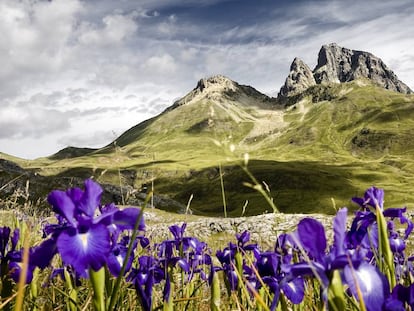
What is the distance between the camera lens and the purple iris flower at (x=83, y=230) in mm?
1721

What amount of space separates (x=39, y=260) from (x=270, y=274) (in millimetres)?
1896

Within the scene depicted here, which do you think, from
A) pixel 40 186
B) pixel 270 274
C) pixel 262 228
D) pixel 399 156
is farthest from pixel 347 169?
pixel 270 274

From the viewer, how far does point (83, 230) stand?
1843mm

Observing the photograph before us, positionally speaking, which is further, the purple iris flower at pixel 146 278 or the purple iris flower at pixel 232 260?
the purple iris flower at pixel 232 260

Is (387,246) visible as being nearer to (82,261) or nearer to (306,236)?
(306,236)

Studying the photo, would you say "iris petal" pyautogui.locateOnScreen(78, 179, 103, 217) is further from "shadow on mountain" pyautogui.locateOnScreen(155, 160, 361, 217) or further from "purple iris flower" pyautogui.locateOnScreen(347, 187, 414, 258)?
"shadow on mountain" pyautogui.locateOnScreen(155, 160, 361, 217)

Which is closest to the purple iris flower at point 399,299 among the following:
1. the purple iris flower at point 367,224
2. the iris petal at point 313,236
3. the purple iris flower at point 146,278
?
the iris petal at point 313,236

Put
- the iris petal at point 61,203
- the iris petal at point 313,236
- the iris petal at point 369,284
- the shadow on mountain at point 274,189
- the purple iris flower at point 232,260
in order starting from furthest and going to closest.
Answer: the shadow on mountain at point 274,189, the purple iris flower at point 232,260, the iris petal at point 61,203, the iris petal at point 313,236, the iris petal at point 369,284

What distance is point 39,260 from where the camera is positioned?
1.87 metres

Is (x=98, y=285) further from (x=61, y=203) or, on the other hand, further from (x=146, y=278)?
(x=146, y=278)

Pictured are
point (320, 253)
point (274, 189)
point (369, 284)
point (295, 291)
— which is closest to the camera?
point (369, 284)

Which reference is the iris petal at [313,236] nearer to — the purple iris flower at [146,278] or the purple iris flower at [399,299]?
the purple iris flower at [399,299]

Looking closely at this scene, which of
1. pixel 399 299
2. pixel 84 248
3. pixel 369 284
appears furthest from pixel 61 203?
pixel 399 299

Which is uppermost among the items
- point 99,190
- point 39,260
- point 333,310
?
point 99,190
